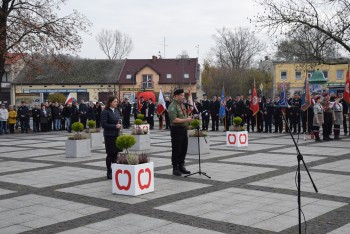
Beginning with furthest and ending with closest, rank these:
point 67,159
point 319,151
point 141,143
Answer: point 141,143 → point 319,151 → point 67,159

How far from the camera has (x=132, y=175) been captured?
28.3ft

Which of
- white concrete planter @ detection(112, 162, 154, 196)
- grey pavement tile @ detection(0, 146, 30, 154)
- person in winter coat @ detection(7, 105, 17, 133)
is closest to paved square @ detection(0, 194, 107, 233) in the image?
white concrete planter @ detection(112, 162, 154, 196)

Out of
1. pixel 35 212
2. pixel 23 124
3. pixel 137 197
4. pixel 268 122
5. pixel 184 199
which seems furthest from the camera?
pixel 23 124

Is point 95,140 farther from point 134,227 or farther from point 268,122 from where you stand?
point 134,227

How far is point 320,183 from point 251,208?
9.00ft

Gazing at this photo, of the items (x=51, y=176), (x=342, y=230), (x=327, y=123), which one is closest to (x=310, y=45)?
(x=327, y=123)

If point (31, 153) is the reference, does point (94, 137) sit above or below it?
above

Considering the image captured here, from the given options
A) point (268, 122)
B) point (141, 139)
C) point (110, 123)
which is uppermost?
point (110, 123)

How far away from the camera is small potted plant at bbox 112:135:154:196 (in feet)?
28.3

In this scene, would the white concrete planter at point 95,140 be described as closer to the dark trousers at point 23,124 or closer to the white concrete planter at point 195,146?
the white concrete planter at point 195,146

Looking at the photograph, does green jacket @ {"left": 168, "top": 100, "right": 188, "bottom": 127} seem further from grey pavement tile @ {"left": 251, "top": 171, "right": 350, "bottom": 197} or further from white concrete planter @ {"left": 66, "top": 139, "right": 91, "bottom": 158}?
white concrete planter @ {"left": 66, "top": 139, "right": 91, "bottom": 158}

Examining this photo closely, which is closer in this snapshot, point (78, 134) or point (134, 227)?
point (134, 227)

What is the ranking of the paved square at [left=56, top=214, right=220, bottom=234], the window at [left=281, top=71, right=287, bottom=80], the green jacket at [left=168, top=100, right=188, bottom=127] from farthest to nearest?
the window at [left=281, top=71, right=287, bottom=80]
the green jacket at [left=168, top=100, right=188, bottom=127]
the paved square at [left=56, top=214, right=220, bottom=234]

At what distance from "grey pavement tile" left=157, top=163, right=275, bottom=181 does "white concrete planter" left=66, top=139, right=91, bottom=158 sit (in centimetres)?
409
